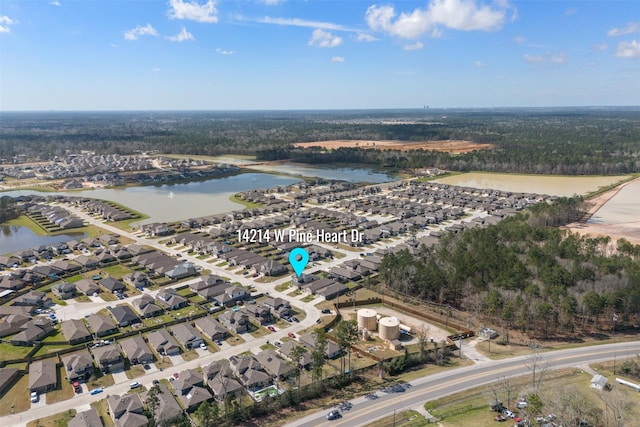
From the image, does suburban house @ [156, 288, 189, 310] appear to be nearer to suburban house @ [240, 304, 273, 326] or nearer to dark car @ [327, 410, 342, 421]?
suburban house @ [240, 304, 273, 326]

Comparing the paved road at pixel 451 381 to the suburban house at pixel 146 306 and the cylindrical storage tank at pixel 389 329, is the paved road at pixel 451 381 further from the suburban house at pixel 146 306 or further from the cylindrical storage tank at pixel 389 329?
the suburban house at pixel 146 306

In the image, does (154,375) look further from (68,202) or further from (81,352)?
(68,202)

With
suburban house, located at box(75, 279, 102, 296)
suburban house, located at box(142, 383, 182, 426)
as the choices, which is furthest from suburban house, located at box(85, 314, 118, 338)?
suburban house, located at box(142, 383, 182, 426)

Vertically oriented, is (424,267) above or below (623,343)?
Result: above

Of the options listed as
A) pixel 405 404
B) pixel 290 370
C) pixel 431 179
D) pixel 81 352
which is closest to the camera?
pixel 405 404

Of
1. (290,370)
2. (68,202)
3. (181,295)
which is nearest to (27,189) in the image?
(68,202)

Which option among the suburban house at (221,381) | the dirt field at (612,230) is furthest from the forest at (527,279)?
the suburban house at (221,381)
